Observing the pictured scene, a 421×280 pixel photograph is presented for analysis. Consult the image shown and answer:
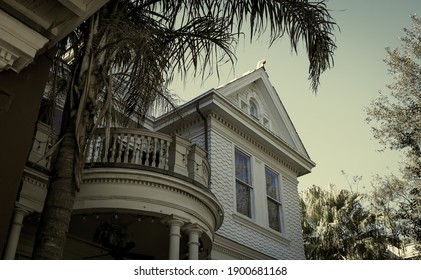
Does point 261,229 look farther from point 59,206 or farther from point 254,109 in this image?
point 59,206

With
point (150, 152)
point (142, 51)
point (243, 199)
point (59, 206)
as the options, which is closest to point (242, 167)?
point (243, 199)

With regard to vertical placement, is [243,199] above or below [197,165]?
above

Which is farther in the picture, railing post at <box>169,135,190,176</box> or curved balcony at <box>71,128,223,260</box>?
railing post at <box>169,135,190,176</box>

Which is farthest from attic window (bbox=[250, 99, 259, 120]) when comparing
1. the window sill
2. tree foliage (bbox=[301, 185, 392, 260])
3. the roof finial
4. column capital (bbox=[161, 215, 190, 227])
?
column capital (bbox=[161, 215, 190, 227])

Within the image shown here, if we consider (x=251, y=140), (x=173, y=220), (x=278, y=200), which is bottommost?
(x=173, y=220)

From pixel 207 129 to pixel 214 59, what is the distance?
4472 mm

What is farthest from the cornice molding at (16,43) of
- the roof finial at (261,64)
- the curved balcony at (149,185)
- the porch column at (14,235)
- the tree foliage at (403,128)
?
the tree foliage at (403,128)

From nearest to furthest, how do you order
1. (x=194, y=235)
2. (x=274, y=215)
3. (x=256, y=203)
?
1. (x=194, y=235)
2. (x=256, y=203)
3. (x=274, y=215)

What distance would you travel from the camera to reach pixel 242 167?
10.7 metres

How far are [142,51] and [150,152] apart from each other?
2.42m

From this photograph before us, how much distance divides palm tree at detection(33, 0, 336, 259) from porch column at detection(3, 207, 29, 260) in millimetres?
1930

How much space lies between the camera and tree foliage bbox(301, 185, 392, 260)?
14.4 metres

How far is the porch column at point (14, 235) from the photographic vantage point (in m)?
5.20

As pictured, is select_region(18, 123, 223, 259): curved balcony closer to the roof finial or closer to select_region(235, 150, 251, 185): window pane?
select_region(235, 150, 251, 185): window pane
